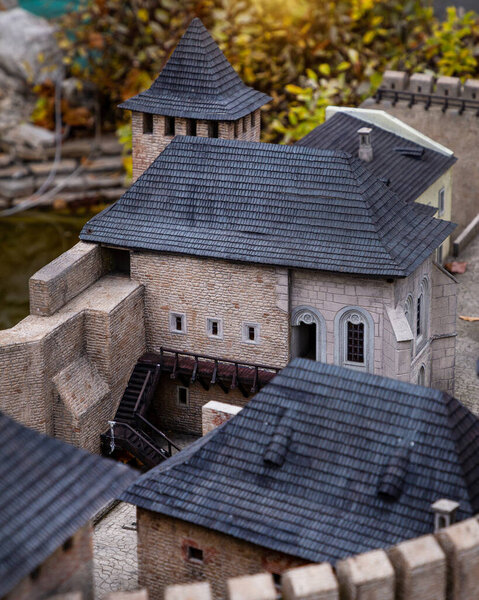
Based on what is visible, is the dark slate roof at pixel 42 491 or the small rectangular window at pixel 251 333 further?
the small rectangular window at pixel 251 333

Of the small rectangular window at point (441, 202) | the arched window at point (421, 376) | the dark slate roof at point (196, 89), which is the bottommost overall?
the arched window at point (421, 376)

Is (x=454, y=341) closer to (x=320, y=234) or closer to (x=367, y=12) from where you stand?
(x=320, y=234)

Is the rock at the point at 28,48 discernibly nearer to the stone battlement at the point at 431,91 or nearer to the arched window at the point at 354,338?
the stone battlement at the point at 431,91

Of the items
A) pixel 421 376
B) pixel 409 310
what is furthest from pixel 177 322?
pixel 421 376

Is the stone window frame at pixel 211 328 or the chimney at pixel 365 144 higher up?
the chimney at pixel 365 144

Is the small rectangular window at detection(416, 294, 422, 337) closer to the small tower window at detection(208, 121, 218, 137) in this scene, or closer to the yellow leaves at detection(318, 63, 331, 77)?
the small tower window at detection(208, 121, 218, 137)

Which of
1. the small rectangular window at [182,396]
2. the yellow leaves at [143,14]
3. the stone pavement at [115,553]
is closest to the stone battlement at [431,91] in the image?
the small rectangular window at [182,396]

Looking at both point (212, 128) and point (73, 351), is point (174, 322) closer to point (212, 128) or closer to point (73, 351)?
point (73, 351)

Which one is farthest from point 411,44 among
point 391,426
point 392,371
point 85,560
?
point 85,560
